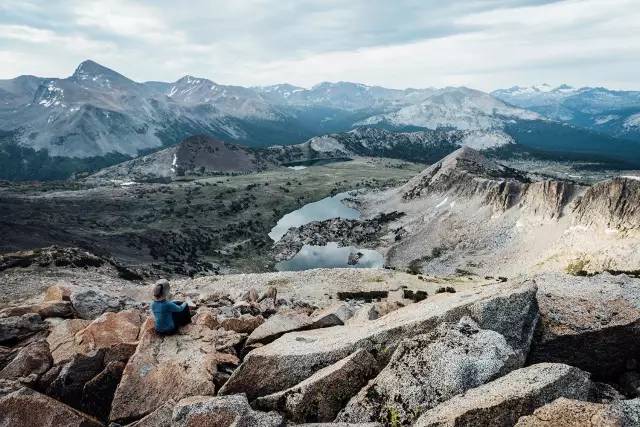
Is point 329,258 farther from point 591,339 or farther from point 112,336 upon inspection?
point 591,339

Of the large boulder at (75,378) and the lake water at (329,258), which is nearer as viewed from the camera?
the large boulder at (75,378)

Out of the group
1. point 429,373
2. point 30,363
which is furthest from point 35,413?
point 429,373

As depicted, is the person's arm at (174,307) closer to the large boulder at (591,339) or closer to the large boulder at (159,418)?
the large boulder at (159,418)

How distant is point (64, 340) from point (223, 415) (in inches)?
459

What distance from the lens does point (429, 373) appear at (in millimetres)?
12680

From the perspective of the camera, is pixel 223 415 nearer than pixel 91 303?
Yes

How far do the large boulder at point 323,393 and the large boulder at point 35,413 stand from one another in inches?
234

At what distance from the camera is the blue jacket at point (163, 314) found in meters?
17.9

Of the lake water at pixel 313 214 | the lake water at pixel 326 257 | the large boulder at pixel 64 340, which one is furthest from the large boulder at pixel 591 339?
the lake water at pixel 313 214

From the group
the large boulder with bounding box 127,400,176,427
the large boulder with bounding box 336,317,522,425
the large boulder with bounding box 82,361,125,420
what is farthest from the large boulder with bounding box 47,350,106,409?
the large boulder with bounding box 336,317,522,425

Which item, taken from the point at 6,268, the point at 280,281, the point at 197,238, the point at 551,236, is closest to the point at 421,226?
the point at 551,236

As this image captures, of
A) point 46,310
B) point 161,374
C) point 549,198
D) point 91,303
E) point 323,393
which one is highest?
point 323,393

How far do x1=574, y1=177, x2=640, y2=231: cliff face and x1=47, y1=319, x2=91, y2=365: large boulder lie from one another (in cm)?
8230

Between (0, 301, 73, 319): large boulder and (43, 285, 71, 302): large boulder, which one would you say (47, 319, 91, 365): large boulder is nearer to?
(0, 301, 73, 319): large boulder
